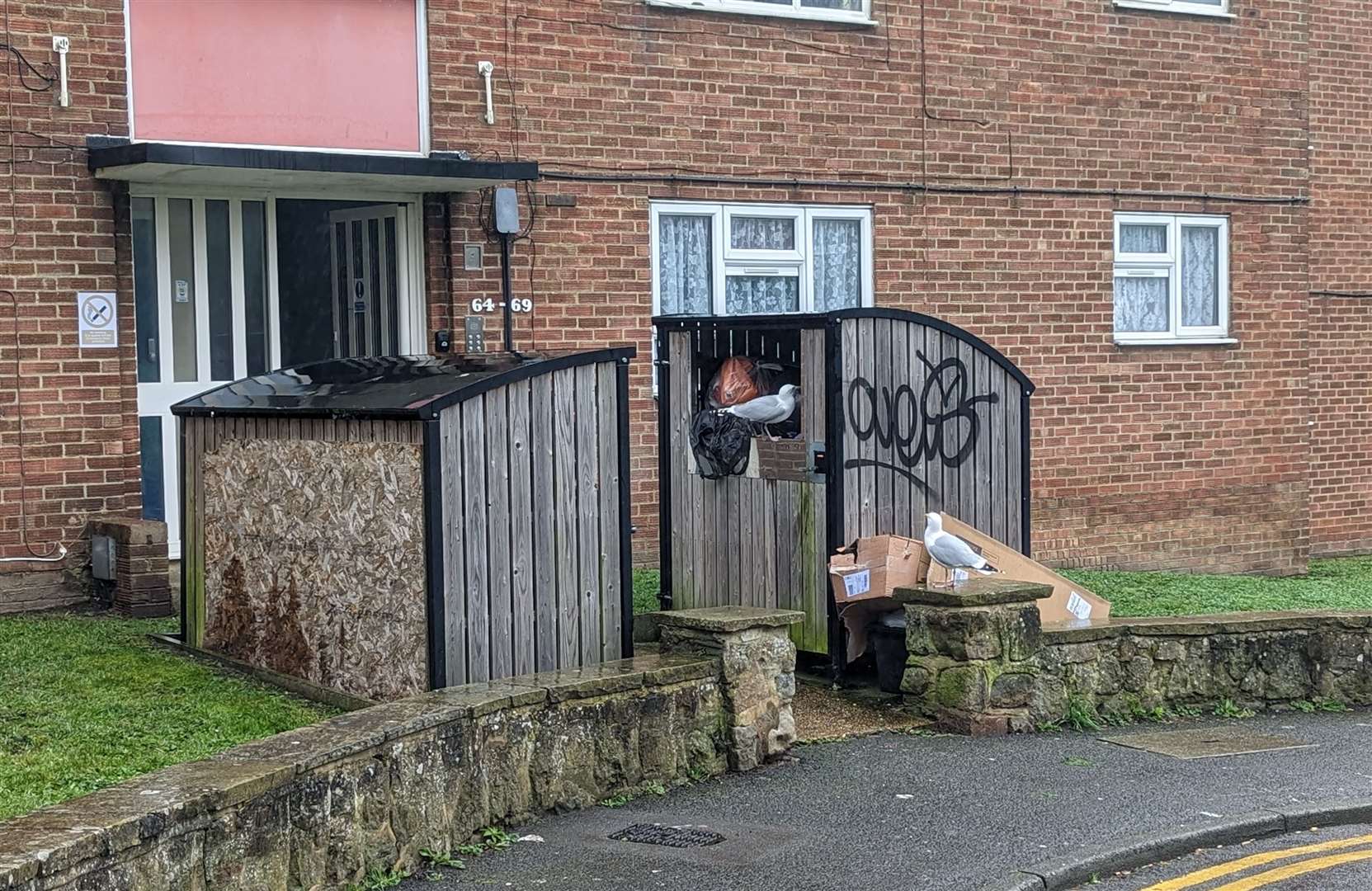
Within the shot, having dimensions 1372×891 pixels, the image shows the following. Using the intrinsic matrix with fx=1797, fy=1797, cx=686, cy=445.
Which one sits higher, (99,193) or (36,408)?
(99,193)

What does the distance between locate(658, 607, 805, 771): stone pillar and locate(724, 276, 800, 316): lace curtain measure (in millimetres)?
5713

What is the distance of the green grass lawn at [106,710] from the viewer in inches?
253

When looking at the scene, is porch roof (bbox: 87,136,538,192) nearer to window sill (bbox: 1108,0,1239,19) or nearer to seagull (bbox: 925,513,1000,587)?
seagull (bbox: 925,513,1000,587)

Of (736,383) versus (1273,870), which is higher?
(736,383)

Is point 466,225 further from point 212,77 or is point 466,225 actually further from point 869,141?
point 869,141

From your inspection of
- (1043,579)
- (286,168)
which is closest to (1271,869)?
(1043,579)

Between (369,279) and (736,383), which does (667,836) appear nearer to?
(736,383)

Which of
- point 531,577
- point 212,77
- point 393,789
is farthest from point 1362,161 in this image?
point 393,789

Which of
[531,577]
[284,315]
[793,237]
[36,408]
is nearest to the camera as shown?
[531,577]

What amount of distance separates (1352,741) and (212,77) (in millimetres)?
7691

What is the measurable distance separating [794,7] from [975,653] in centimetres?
668

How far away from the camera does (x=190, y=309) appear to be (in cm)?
1180

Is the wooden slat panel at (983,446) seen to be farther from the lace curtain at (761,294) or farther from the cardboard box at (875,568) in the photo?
the lace curtain at (761,294)

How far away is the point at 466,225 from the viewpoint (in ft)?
40.6
